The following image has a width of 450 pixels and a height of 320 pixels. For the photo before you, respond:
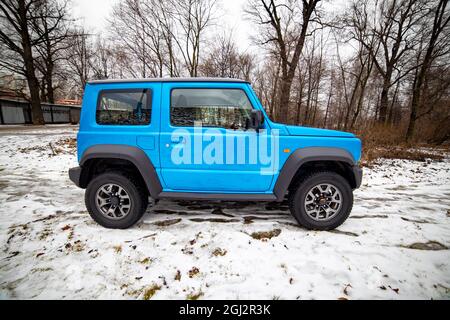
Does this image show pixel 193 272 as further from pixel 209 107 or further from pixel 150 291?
pixel 209 107

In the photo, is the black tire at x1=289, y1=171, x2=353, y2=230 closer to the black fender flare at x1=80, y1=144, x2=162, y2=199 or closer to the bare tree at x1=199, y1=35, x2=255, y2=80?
the black fender flare at x1=80, y1=144, x2=162, y2=199

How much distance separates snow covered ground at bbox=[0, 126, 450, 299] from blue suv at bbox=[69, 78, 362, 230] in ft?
1.39

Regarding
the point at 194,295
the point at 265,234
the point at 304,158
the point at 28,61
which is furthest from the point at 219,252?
the point at 28,61

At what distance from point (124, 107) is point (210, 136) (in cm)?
128

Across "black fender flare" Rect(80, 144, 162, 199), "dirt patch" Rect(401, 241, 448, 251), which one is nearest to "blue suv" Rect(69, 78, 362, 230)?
"black fender flare" Rect(80, 144, 162, 199)

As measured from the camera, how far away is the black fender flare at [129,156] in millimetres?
2453

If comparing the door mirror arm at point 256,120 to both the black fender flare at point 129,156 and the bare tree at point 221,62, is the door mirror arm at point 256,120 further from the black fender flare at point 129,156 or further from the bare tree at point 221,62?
the bare tree at point 221,62

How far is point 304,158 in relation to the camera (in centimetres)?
241

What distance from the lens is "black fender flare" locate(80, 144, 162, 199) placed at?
2.45m

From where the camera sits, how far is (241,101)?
249cm

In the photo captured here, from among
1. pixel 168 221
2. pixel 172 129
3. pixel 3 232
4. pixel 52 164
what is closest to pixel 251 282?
pixel 168 221

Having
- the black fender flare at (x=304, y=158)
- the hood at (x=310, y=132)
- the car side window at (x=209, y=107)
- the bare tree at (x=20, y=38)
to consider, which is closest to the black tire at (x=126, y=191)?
the car side window at (x=209, y=107)

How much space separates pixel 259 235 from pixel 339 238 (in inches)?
41.6
